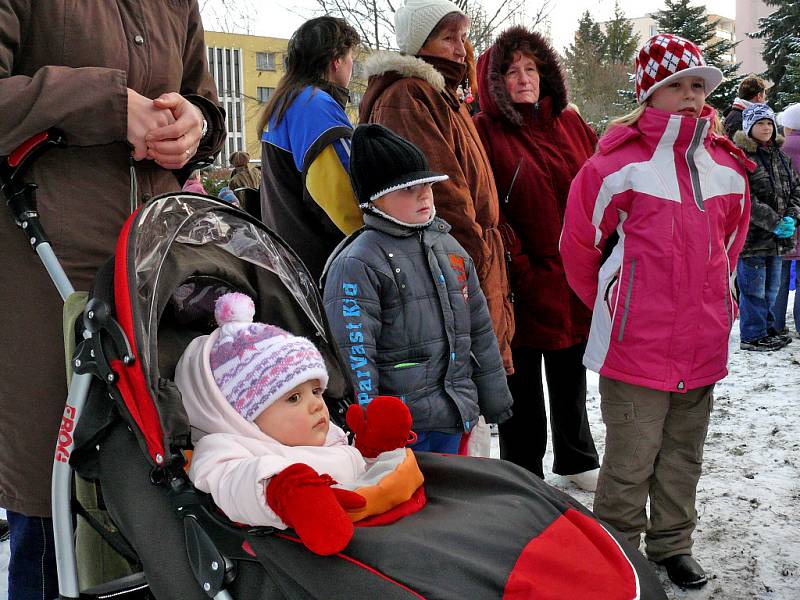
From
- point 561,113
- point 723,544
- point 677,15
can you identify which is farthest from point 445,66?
point 677,15

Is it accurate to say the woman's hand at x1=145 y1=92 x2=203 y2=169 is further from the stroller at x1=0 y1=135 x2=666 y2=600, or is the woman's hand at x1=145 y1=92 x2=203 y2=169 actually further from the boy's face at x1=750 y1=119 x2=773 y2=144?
the boy's face at x1=750 y1=119 x2=773 y2=144

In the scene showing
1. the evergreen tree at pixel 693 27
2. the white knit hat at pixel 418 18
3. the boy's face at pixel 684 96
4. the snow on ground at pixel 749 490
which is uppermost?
the evergreen tree at pixel 693 27

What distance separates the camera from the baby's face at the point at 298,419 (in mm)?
2008

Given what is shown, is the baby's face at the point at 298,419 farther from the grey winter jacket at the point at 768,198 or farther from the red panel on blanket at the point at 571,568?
the grey winter jacket at the point at 768,198

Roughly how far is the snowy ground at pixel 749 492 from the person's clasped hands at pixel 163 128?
1969 mm

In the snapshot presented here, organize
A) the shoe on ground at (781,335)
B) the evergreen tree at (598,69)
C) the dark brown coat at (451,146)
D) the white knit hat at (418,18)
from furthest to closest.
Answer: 1. the evergreen tree at (598,69)
2. the shoe on ground at (781,335)
3. the white knit hat at (418,18)
4. the dark brown coat at (451,146)

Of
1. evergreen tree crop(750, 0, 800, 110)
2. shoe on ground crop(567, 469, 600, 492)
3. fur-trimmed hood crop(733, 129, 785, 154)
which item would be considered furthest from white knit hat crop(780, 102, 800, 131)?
evergreen tree crop(750, 0, 800, 110)

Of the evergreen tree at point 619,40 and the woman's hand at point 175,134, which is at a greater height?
the evergreen tree at point 619,40

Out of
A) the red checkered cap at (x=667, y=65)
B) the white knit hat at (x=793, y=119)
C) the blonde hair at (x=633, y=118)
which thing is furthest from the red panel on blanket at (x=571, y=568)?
the white knit hat at (x=793, y=119)

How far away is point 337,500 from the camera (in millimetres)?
1573

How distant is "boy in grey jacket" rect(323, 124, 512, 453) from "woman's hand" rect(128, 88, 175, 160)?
108cm

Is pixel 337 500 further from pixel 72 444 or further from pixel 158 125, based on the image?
pixel 158 125

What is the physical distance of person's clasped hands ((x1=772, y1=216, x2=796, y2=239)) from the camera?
6543 millimetres

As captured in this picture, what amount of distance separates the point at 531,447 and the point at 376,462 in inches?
78.1
